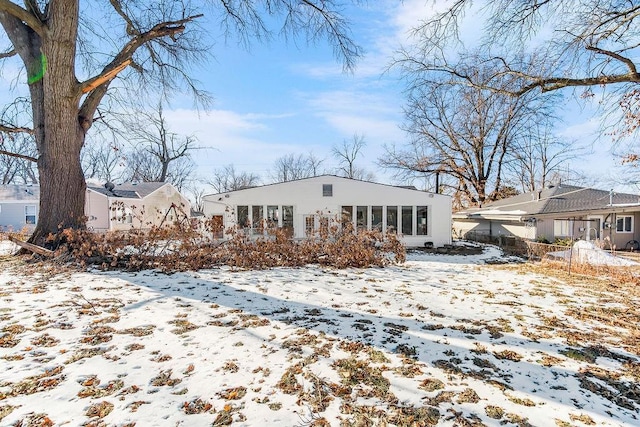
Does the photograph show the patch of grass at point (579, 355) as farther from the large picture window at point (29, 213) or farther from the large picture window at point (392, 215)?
the large picture window at point (29, 213)

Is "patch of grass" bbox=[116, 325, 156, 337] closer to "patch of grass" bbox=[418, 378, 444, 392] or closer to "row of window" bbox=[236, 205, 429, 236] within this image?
"patch of grass" bbox=[418, 378, 444, 392]

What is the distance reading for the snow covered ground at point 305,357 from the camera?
2.08 m

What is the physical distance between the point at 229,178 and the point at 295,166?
32.5 ft

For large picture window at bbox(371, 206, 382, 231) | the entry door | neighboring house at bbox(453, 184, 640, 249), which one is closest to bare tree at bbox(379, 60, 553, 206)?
neighboring house at bbox(453, 184, 640, 249)

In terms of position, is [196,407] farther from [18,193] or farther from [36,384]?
[18,193]

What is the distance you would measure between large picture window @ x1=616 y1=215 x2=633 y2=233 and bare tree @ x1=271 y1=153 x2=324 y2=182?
31.8 meters

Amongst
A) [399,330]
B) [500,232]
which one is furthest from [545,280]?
[500,232]

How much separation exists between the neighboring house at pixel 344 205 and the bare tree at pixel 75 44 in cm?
839

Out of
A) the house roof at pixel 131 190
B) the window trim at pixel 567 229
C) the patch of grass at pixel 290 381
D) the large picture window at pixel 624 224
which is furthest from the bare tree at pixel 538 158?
the house roof at pixel 131 190

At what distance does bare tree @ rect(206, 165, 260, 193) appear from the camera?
149 feet

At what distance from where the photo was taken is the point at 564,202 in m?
16.4

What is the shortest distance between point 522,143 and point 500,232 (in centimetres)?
877

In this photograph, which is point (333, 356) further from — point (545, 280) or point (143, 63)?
point (143, 63)

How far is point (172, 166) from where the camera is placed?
36906 mm
